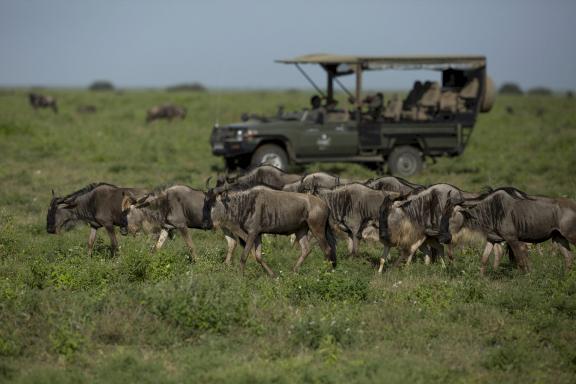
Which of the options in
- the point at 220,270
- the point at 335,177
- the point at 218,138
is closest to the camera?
the point at 220,270

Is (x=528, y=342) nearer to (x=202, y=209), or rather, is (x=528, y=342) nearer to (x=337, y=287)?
(x=337, y=287)

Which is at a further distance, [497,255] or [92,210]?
[92,210]

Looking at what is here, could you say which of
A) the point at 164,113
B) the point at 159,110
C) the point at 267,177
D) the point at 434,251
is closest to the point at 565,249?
the point at 434,251

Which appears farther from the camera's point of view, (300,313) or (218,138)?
(218,138)

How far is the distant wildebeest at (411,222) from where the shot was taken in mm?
10438

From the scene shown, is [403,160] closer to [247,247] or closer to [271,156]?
[271,156]

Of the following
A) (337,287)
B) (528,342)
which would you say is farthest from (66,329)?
(528,342)

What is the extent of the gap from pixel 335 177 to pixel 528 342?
5148mm

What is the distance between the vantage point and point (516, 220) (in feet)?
32.7

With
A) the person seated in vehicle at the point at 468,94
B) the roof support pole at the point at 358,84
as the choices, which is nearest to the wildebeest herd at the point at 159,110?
the roof support pole at the point at 358,84

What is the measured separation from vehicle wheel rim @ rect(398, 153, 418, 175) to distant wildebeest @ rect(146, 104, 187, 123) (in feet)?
59.8

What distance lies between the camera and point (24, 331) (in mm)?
7441

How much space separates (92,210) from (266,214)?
2.77 m

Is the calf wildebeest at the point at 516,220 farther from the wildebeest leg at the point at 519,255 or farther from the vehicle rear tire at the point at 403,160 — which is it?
the vehicle rear tire at the point at 403,160
